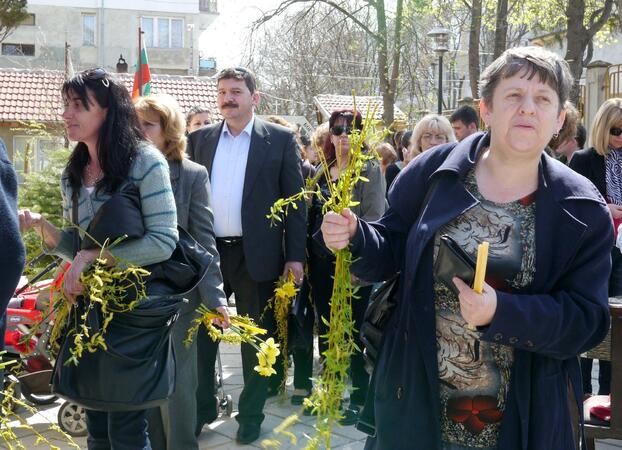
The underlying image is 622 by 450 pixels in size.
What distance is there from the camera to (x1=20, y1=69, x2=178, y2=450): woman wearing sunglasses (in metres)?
3.50

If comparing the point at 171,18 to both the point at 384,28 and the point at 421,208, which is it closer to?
the point at 384,28

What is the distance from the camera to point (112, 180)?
358 centimetres

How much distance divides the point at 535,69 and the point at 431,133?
150 inches

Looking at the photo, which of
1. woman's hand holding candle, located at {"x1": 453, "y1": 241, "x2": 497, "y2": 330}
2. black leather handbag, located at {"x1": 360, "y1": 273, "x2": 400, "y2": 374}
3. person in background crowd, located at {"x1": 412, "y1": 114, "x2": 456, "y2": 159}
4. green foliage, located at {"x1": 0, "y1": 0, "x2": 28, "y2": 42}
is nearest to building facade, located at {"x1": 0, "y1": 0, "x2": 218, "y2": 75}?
green foliage, located at {"x1": 0, "y1": 0, "x2": 28, "y2": 42}

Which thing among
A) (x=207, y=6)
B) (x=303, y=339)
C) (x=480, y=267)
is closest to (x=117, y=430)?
(x=480, y=267)

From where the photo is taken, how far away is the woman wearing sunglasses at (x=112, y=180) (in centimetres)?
350

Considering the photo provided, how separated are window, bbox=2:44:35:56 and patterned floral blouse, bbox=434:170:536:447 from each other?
159 ft

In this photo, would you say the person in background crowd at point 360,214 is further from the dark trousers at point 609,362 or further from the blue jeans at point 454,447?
the blue jeans at point 454,447

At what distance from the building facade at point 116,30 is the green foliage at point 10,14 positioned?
26461mm

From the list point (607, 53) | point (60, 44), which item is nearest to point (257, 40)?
point (607, 53)

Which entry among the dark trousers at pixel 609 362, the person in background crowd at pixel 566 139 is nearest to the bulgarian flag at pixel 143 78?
the person in background crowd at pixel 566 139

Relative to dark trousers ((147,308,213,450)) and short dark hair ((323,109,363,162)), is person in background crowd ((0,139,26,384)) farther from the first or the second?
short dark hair ((323,109,363,162))

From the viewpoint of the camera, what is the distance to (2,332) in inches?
109

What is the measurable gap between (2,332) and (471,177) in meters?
1.59
